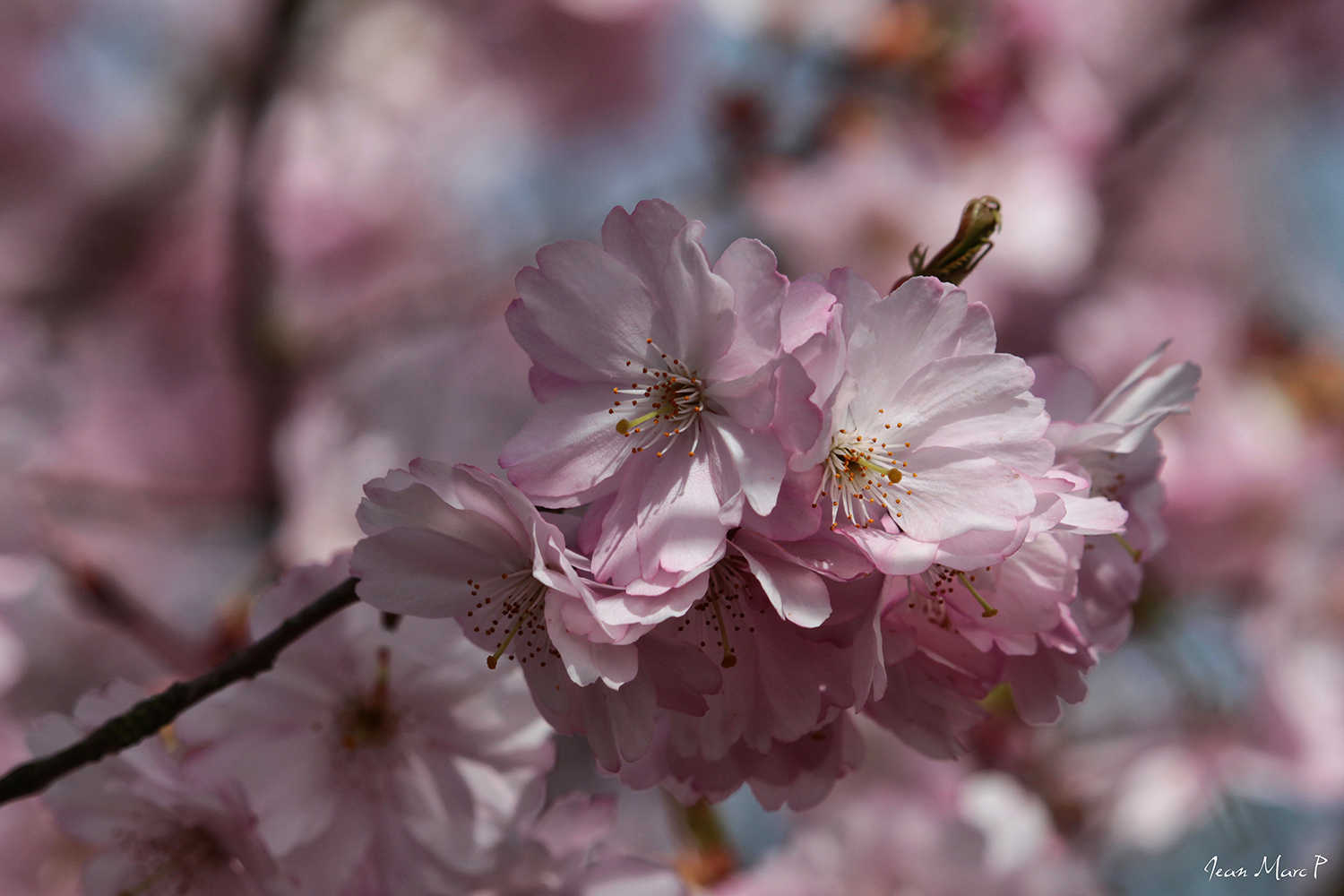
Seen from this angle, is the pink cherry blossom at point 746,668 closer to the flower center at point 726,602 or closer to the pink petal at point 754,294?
the flower center at point 726,602

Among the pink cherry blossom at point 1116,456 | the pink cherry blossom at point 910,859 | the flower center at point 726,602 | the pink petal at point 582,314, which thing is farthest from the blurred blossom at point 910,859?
the pink petal at point 582,314

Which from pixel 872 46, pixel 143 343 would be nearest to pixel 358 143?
pixel 143 343

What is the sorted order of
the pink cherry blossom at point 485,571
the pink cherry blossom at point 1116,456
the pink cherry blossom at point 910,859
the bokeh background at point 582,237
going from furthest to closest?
the bokeh background at point 582,237 < the pink cherry blossom at point 910,859 < the pink cherry blossom at point 1116,456 < the pink cherry blossom at point 485,571

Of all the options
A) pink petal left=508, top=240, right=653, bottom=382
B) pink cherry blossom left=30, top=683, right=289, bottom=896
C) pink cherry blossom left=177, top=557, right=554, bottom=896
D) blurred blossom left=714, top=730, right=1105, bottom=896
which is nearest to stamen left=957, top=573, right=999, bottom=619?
pink petal left=508, top=240, right=653, bottom=382

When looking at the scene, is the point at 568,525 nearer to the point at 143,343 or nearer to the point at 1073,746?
the point at 1073,746

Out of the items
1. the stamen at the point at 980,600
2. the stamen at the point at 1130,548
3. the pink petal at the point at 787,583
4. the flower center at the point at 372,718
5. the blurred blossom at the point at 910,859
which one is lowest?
the blurred blossom at the point at 910,859

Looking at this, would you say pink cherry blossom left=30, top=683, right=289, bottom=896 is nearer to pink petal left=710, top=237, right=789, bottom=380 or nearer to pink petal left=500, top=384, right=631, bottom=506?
pink petal left=500, top=384, right=631, bottom=506
